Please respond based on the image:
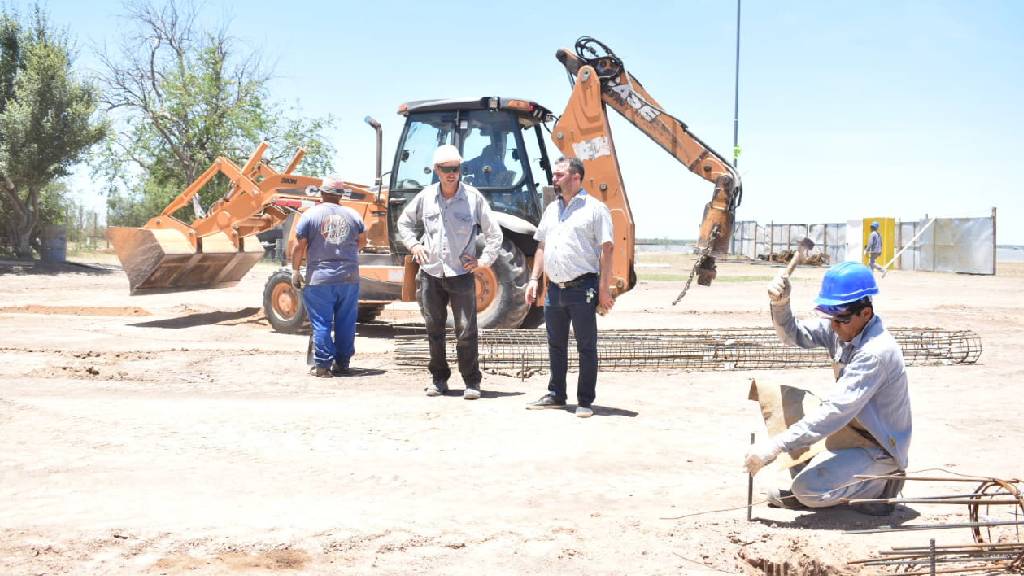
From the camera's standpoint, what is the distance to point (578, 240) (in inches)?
266

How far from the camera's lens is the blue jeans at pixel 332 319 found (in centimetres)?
868

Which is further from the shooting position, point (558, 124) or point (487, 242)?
point (558, 124)

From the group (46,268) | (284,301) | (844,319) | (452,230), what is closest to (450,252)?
(452,230)

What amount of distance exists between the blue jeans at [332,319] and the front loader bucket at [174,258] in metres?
5.36

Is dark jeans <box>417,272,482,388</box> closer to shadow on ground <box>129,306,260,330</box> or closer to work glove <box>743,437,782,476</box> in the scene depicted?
work glove <box>743,437,782,476</box>

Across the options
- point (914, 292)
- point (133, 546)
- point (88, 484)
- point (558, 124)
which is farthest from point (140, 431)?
point (914, 292)

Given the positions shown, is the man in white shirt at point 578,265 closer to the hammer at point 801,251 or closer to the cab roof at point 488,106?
the hammer at point 801,251

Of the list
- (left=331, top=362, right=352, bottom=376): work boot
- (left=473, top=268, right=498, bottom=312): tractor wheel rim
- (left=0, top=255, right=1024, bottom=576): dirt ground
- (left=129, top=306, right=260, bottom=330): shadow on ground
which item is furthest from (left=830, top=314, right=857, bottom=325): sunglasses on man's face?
(left=129, top=306, right=260, bottom=330): shadow on ground

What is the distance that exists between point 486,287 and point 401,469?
19.4ft

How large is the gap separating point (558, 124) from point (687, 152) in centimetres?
158

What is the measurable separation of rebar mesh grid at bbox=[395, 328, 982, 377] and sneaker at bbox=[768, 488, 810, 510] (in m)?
4.42

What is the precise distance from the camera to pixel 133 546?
3.92 meters

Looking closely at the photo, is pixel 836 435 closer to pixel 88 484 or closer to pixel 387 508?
pixel 387 508

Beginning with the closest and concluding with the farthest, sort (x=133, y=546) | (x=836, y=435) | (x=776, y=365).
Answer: (x=133, y=546) < (x=836, y=435) < (x=776, y=365)
